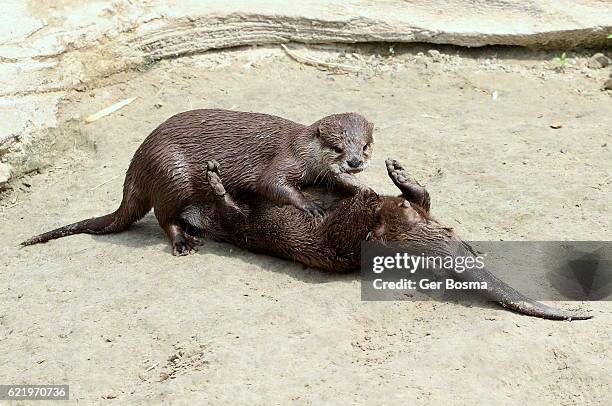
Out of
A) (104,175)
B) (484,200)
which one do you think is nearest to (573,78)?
(484,200)

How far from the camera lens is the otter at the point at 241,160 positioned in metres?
3.93

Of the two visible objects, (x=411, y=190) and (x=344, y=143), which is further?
(x=344, y=143)

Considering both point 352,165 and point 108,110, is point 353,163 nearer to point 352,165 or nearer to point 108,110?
point 352,165

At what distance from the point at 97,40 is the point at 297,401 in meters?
3.70

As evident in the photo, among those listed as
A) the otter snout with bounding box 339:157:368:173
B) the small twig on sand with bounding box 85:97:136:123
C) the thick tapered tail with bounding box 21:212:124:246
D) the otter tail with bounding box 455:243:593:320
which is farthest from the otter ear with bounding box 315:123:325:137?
the small twig on sand with bounding box 85:97:136:123

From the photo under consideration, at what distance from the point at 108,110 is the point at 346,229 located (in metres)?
2.64

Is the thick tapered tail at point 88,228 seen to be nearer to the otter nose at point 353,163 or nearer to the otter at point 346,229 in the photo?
the otter at point 346,229

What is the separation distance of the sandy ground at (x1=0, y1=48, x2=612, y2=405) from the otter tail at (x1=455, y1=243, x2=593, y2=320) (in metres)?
0.04

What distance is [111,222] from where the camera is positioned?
14.4 ft

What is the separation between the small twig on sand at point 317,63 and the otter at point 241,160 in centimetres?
198

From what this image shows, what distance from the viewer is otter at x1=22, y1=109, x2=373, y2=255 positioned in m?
3.93

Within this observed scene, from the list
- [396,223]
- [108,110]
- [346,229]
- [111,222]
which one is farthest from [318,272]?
[108,110]

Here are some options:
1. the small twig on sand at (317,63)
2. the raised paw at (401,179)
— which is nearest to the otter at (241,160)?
the raised paw at (401,179)

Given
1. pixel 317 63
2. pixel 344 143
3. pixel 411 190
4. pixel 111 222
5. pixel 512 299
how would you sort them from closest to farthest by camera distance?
pixel 512 299, pixel 411 190, pixel 344 143, pixel 111 222, pixel 317 63
